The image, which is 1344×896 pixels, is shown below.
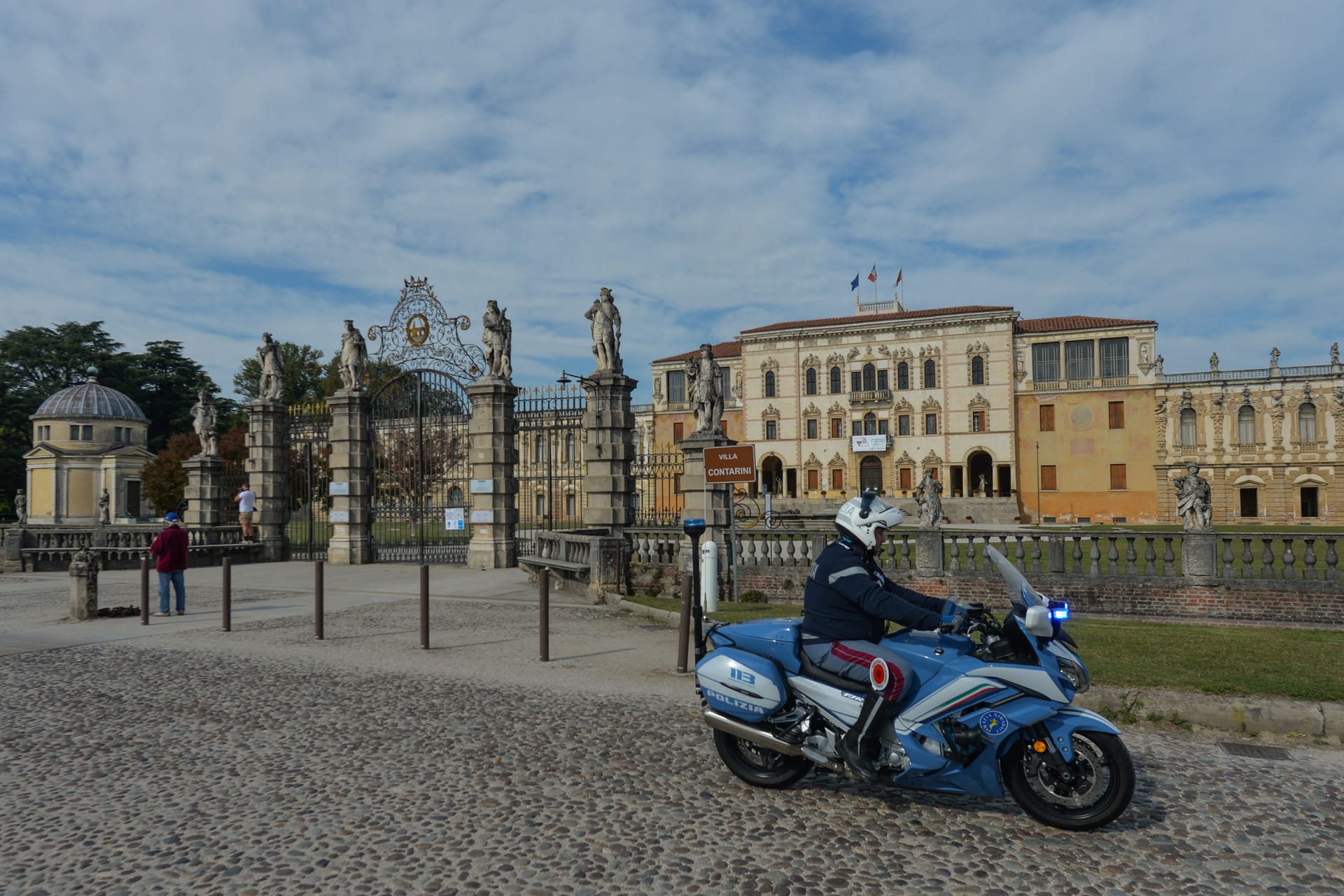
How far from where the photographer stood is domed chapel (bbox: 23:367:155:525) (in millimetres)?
55094

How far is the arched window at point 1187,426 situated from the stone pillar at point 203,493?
172ft

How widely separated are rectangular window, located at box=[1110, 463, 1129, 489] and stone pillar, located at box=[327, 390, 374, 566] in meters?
48.0

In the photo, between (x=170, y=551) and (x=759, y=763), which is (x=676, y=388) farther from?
(x=759, y=763)

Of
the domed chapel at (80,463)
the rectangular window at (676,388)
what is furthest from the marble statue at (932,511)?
the domed chapel at (80,463)

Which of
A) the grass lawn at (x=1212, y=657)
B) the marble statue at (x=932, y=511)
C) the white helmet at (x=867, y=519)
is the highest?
the white helmet at (x=867, y=519)

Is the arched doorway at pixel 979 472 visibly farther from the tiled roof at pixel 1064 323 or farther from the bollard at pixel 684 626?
the bollard at pixel 684 626

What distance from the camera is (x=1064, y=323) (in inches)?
2216

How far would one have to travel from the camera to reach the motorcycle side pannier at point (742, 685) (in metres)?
4.87

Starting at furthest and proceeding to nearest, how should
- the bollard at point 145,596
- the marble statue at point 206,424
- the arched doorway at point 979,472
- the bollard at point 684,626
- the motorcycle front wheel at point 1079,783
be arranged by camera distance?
1. the arched doorway at point 979,472
2. the marble statue at point 206,424
3. the bollard at point 145,596
4. the bollard at point 684,626
5. the motorcycle front wheel at point 1079,783

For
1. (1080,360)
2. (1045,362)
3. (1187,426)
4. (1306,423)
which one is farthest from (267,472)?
(1306,423)

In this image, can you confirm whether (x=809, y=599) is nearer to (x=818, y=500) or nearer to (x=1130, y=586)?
(x=1130, y=586)

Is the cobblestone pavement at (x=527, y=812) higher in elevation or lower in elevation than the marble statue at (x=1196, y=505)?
lower

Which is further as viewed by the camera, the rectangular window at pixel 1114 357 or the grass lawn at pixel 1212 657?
the rectangular window at pixel 1114 357

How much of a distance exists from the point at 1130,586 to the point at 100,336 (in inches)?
3193
